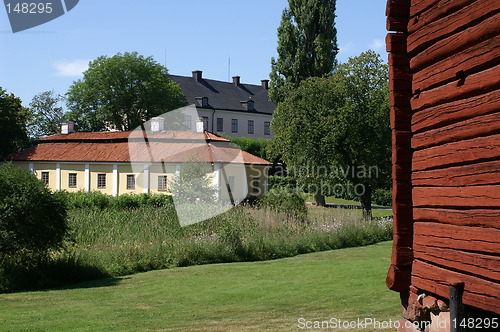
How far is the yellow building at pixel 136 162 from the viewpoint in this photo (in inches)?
1753

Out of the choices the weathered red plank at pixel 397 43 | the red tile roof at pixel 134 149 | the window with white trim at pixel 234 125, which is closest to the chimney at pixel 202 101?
the window with white trim at pixel 234 125

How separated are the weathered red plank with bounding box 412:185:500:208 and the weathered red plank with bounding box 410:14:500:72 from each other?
112cm

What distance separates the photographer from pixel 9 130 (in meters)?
54.0

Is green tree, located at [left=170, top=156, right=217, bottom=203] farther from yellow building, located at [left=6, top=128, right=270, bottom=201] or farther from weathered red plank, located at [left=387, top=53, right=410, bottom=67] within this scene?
weathered red plank, located at [left=387, top=53, right=410, bottom=67]

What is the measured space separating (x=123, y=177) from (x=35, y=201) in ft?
106

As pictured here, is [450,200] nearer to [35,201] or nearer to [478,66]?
[478,66]

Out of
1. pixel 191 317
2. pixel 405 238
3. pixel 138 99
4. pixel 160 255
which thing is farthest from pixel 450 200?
pixel 138 99

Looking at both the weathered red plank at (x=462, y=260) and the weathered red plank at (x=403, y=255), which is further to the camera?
the weathered red plank at (x=403, y=255)

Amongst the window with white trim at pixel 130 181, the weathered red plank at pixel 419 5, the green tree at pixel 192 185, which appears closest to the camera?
the weathered red plank at pixel 419 5

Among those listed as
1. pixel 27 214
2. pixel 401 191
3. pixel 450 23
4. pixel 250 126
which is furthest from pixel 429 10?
pixel 250 126

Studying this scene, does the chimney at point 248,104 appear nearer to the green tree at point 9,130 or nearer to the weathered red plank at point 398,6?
the green tree at point 9,130

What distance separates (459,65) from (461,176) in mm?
894

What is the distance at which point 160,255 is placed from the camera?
17.4 meters

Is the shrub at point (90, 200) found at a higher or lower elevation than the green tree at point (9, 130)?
lower
